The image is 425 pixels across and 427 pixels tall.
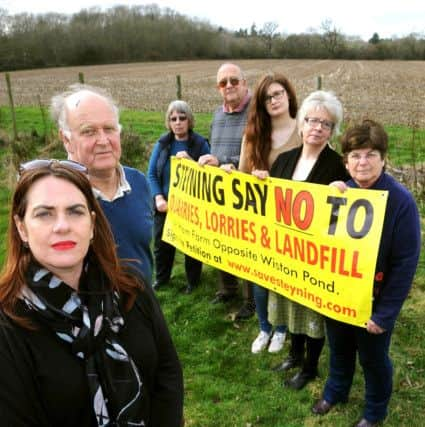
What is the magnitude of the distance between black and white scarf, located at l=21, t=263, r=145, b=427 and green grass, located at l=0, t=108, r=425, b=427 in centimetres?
202

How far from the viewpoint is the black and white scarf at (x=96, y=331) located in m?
1.60

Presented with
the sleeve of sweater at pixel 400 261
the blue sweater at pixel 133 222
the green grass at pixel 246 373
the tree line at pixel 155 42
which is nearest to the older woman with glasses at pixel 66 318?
the blue sweater at pixel 133 222

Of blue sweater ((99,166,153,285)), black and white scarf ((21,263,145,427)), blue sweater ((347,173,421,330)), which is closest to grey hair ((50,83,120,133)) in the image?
blue sweater ((99,166,153,285))

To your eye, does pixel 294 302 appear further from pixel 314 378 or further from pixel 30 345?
pixel 30 345

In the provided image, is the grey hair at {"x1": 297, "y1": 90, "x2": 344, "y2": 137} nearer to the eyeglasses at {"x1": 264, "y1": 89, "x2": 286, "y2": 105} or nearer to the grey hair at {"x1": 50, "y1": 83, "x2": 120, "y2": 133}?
the eyeglasses at {"x1": 264, "y1": 89, "x2": 286, "y2": 105}

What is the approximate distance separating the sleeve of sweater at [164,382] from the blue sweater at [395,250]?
1467mm

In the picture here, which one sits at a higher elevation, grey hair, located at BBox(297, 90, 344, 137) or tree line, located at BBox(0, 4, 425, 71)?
tree line, located at BBox(0, 4, 425, 71)

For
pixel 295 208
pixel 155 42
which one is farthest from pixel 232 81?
pixel 155 42

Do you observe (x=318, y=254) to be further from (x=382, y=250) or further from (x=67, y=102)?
(x=67, y=102)

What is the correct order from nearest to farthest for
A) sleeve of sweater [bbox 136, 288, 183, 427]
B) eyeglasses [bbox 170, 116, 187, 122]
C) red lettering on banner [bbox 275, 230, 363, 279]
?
1. sleeve of sweater [bbox 136, 288, 183, 427]
2. red lettering on banner [bbox 275, 230, 363, 279]
3. eyeglasses [bbox 170, 116, 187, 122]

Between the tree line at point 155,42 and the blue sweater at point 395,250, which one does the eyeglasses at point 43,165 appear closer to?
the blue sweater at point 395,250

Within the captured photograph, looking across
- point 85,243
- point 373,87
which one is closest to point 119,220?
point 85,243

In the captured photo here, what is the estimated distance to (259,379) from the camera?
155 inches

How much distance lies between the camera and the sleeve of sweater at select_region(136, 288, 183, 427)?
195 cm
